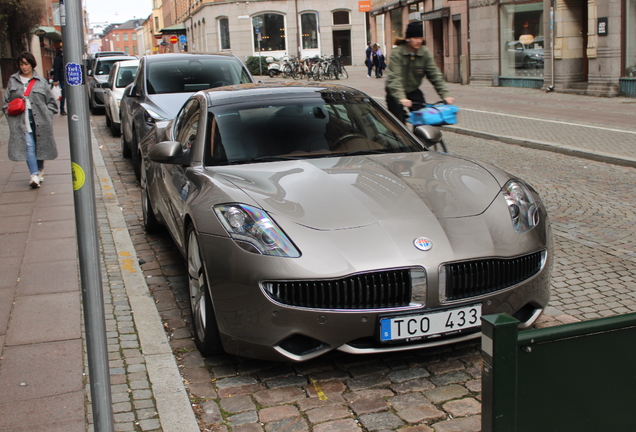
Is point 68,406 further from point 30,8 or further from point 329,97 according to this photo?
point 30,8

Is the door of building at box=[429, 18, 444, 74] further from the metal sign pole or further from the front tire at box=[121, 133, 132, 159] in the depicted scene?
the metal sign pole

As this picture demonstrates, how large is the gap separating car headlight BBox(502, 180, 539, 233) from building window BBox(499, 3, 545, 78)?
20.7 m

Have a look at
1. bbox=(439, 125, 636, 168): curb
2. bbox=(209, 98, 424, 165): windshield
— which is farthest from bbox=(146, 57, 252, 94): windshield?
bbox=(209, 98, 424, 165): windshield

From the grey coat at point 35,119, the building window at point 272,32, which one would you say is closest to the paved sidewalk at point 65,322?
the grey coat at point 35,119

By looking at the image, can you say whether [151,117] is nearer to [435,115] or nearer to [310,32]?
[435,115]

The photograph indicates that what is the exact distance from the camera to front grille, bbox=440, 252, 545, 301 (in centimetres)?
355

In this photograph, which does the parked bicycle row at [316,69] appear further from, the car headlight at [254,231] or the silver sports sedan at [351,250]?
the car headlight at [254,231]

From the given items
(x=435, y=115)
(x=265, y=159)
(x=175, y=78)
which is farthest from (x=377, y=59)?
(x=265, y=159)

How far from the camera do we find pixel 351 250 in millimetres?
3543

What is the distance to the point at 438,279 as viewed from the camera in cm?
350

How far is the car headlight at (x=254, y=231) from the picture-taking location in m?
3.60

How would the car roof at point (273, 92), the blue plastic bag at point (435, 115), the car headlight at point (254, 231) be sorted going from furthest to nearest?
the blue plastic bag at point (435, 115) < the car roof at point (273, 92) < the car headlight at point (254, 231)

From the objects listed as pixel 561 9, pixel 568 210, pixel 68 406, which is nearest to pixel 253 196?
pixel 68 406

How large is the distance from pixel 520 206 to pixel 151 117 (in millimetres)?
6338
